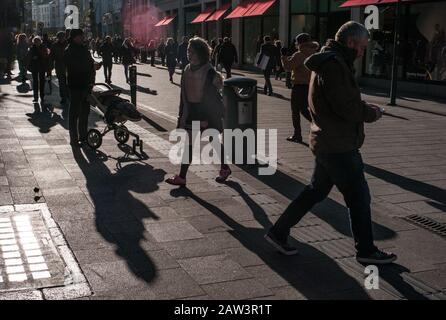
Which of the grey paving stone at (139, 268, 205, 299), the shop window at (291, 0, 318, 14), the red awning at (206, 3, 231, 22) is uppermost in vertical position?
the red awning at (206, 3, 231, 22)

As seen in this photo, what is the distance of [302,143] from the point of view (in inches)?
386

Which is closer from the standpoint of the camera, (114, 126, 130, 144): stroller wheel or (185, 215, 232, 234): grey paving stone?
(185, 215, 232, 234): grey paving stone

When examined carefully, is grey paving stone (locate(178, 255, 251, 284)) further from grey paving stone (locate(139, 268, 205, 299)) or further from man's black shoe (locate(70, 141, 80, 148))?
man's black shoe (locate(70, 141, 80, 148))

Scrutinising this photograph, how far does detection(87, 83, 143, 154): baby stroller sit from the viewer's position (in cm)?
888

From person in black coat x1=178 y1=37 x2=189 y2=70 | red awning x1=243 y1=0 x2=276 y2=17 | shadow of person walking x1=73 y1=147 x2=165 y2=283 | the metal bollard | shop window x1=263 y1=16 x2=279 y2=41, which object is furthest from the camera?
shop window x1=263 y1=16 x2=279 y2=41

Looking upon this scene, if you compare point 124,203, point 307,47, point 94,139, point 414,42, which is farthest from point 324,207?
point 414,42

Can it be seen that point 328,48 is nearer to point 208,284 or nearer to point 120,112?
point 208,284

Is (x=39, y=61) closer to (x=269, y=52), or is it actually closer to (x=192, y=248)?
(x=269, y=52)

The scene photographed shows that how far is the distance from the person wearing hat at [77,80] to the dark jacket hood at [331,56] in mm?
5721

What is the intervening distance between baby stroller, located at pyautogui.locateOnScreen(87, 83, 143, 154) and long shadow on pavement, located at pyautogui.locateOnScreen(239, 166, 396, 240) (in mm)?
2078

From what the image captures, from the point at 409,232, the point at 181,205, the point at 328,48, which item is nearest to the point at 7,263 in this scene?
the point at 181,205

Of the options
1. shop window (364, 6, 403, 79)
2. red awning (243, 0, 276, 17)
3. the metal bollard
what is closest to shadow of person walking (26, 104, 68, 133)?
the metal bollard

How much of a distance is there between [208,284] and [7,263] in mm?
1568

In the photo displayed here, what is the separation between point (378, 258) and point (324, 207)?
1.62 metres
